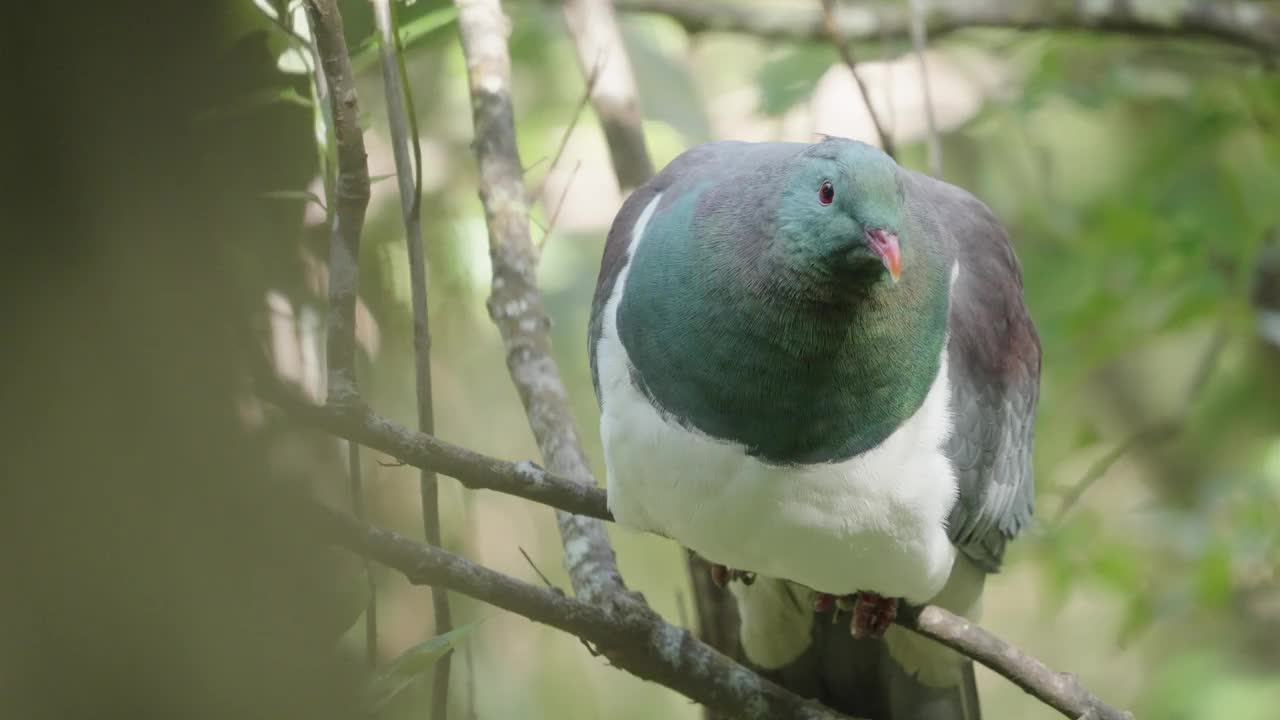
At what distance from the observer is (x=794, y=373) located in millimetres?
2057

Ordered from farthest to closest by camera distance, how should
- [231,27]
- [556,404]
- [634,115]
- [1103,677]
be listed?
[1103,677] → [634,115] → [556,404] → [231,27]

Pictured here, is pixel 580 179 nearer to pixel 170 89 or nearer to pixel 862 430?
pixel 862 430

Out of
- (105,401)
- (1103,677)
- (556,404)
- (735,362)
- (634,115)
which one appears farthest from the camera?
(1103,677)

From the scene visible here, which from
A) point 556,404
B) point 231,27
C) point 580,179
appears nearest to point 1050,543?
point 580,179

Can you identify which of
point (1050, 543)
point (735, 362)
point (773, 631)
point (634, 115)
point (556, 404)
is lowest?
point (1050, 543)

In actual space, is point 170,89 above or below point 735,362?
above

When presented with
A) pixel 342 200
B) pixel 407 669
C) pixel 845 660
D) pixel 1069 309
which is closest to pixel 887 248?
pixel 342 200

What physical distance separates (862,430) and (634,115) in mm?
1405

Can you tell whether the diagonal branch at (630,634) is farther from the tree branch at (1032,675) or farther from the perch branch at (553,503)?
the tree branch at (1032,675)

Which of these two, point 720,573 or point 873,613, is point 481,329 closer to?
point 720,573

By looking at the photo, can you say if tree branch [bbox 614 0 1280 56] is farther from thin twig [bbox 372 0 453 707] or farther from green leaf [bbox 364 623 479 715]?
green leaf [bbox 364 623 479 715]

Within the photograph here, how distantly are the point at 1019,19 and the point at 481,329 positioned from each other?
2482 millimetres

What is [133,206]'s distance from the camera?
66 cm

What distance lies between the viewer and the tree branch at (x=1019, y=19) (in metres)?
4.25
